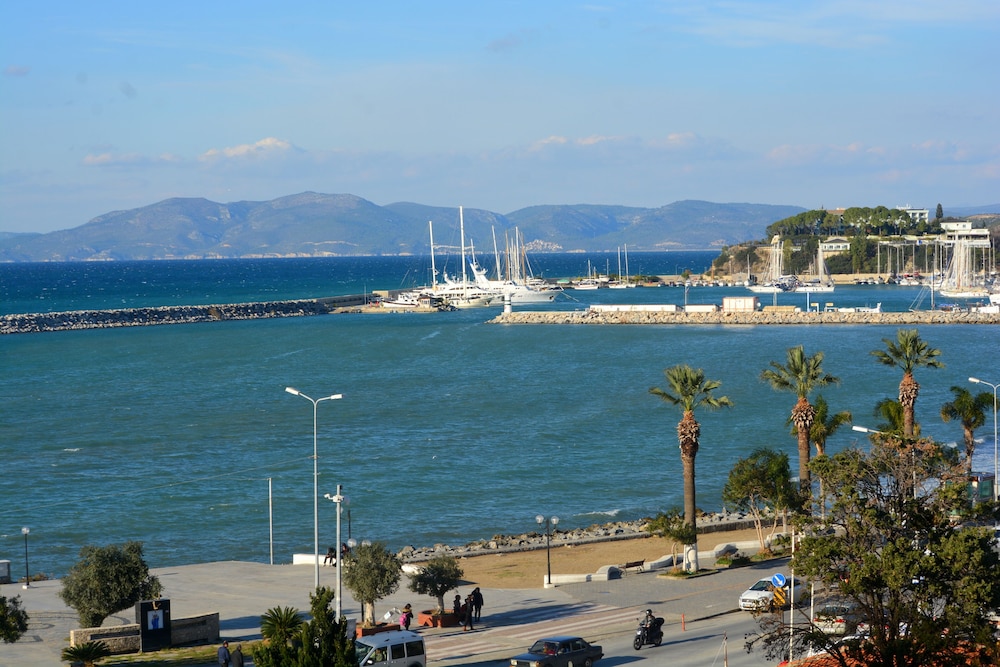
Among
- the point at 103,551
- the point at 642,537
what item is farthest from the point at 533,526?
the point at 103,551

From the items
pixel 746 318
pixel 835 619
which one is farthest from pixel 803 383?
pixel 746 318

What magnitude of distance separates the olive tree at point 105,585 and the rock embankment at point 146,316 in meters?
107

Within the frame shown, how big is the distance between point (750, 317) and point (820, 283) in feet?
201

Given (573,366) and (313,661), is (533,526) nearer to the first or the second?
(313,661)

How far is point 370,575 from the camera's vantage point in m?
25.4

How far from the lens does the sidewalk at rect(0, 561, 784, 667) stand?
78.6 ft

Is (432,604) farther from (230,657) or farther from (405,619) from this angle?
(230,657)

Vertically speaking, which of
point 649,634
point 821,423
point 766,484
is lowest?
point 649,634

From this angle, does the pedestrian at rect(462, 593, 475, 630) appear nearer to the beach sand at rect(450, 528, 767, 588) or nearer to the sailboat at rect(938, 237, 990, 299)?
the beach sand at rect(450, 528, 767, 588)

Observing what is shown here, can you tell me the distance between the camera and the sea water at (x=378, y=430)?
4191 cm

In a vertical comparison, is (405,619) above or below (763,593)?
below

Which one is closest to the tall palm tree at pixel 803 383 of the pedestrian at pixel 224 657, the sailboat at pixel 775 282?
the pedestrian at pixel 224 657

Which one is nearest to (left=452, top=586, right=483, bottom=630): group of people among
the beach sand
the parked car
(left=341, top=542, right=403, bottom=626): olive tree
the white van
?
(left=341, top=542, right=403, bottom=626): olive tree

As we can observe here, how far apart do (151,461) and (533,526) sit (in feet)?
63.6
